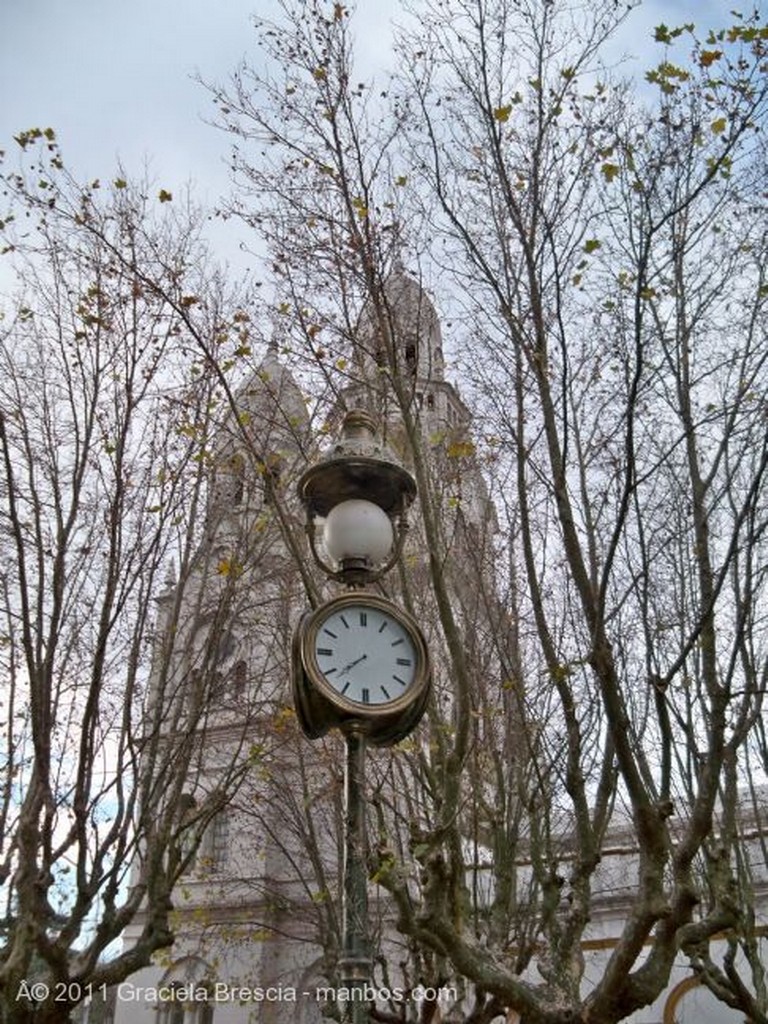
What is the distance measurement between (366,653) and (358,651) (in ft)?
0.11

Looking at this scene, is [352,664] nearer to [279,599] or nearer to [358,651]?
[358,651]

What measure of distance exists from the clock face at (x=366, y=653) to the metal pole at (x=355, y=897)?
0.59 ft

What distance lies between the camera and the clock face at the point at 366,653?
374 centimetres

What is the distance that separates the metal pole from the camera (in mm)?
3207

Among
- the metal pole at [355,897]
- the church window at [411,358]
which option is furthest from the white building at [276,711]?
the metal pole at [355,897]

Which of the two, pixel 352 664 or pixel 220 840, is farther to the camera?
pixel 220 840

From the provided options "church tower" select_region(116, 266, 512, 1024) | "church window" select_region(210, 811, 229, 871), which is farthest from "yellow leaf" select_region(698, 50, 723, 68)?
"church window" select_region(210, 811, 229, 871)

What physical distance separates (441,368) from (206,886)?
16.1 metres

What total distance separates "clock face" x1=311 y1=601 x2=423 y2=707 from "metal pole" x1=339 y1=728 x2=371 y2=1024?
180mm

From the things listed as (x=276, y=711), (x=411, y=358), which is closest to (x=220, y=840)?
(x=276, y=711)

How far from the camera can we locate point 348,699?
3.69 metres

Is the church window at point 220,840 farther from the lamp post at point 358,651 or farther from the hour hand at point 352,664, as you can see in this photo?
the hour hand at point 352,664

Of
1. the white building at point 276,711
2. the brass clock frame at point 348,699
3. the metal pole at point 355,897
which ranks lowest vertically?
the metal pole at point 355,897

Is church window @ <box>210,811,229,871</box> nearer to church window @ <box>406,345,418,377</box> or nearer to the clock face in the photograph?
church window @ <box>406,345,418,377</box>
